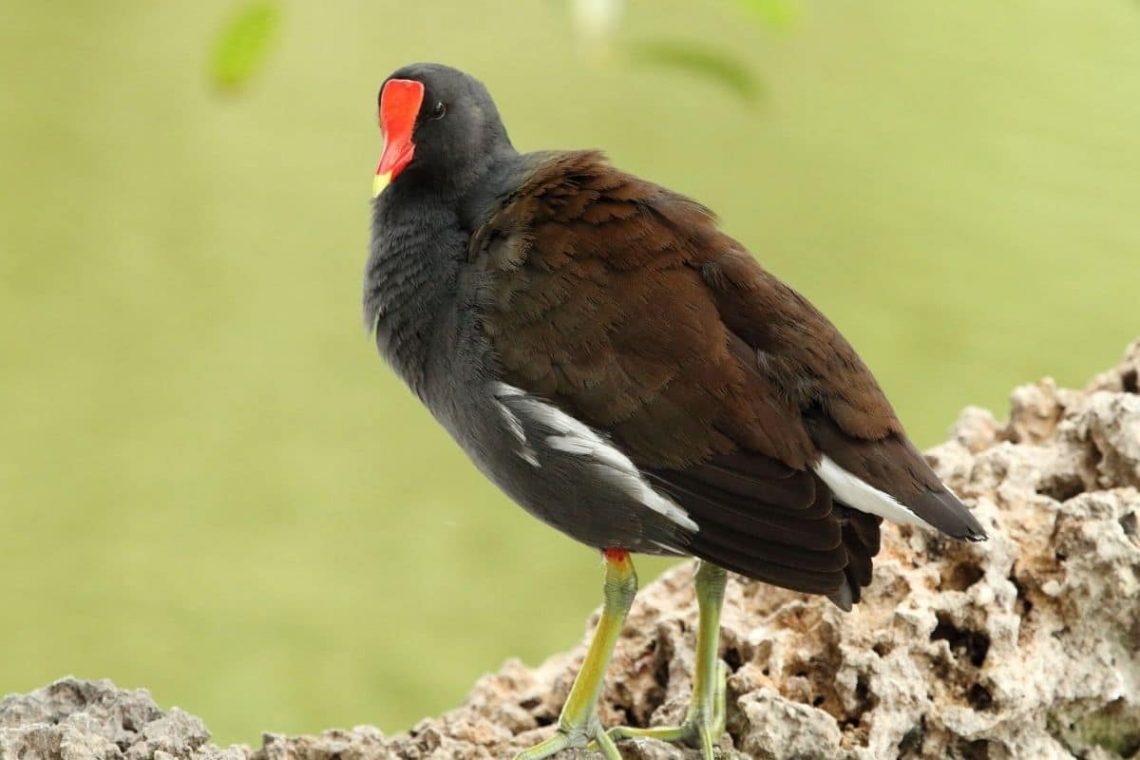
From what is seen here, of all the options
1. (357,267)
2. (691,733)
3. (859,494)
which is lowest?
(691,733)

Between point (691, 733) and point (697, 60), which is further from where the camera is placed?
point (697, 60)

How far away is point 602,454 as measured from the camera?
120 centimetres

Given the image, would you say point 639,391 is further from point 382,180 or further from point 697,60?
point 697,60

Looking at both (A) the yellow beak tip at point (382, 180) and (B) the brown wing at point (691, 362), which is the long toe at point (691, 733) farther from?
(A) the yellow beak tip at point (382, 180)

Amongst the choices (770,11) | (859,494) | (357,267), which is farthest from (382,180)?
(357,267)

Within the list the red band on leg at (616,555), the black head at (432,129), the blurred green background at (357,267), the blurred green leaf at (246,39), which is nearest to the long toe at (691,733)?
the red band on leg at (616,555)

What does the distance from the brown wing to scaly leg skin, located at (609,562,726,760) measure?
0.16 meters

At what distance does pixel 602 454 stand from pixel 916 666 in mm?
380

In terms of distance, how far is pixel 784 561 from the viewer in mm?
1182

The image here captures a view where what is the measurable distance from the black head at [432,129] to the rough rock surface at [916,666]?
51 cm

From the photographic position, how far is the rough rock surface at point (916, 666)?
1.28 metres

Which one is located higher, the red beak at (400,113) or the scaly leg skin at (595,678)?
the red beak at (400,113)

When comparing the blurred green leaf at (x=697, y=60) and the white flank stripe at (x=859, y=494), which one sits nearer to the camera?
the white flank stripe at (x=859, y=494)

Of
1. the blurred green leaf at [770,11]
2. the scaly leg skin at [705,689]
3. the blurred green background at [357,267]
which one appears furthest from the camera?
the blurred green background at [357,267]
